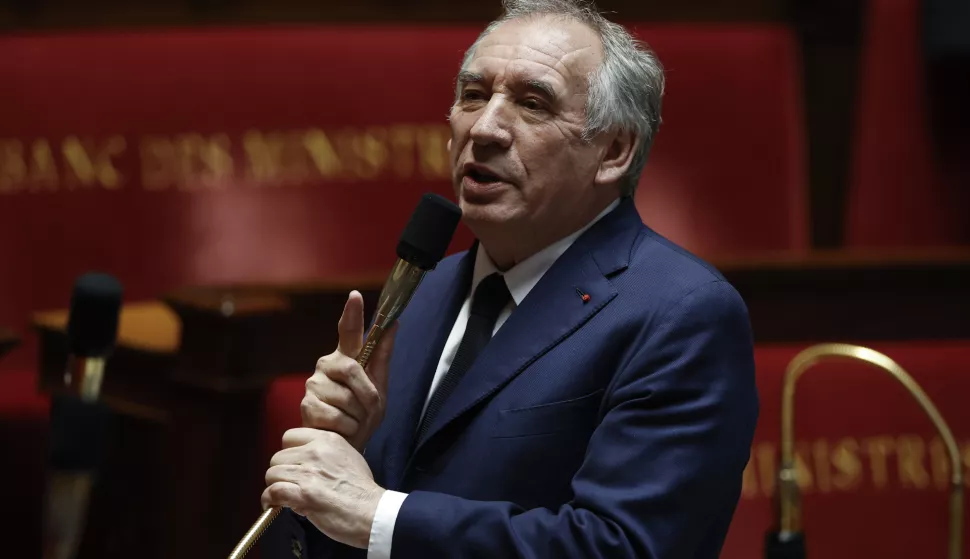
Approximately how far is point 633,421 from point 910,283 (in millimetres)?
787

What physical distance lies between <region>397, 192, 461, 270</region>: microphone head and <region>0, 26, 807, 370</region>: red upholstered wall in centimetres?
127

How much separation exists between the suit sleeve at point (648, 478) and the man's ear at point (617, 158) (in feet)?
0.54

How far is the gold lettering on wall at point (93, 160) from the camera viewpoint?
2.17 metres

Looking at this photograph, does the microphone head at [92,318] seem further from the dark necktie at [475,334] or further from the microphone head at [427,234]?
the dark necktie at [475,334]

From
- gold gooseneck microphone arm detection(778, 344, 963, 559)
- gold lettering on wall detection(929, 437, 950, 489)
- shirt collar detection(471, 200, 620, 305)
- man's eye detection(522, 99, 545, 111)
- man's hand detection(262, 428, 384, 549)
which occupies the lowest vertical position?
gold lettering on wall detection(929, 437, 950, 489)

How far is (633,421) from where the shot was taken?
3.09 feet

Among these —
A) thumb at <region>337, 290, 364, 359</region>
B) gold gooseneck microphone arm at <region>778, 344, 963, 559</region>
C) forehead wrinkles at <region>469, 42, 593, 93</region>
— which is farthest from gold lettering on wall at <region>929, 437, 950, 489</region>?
thumb at <region>337, 290, 364, 359</region>

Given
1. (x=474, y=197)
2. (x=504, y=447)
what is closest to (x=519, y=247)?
(x=474, y=197)

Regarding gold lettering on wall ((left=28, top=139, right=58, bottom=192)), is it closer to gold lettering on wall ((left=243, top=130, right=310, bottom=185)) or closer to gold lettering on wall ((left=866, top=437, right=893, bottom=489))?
gold lettering on wall ((left=243, top=130, right=310, bottom=185))

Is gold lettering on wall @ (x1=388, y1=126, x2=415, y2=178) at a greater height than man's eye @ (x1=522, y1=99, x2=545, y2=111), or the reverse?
man's eye @ (x1=522, y1=99, x2=545, y2=111)

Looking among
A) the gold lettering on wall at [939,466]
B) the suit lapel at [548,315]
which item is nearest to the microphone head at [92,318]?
the suit lapel at [548,315]

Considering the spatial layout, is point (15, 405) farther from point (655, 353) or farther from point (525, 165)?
point (655, 353)

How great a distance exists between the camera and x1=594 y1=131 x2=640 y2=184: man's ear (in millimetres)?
1102

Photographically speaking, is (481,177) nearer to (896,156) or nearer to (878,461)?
(878,461)
